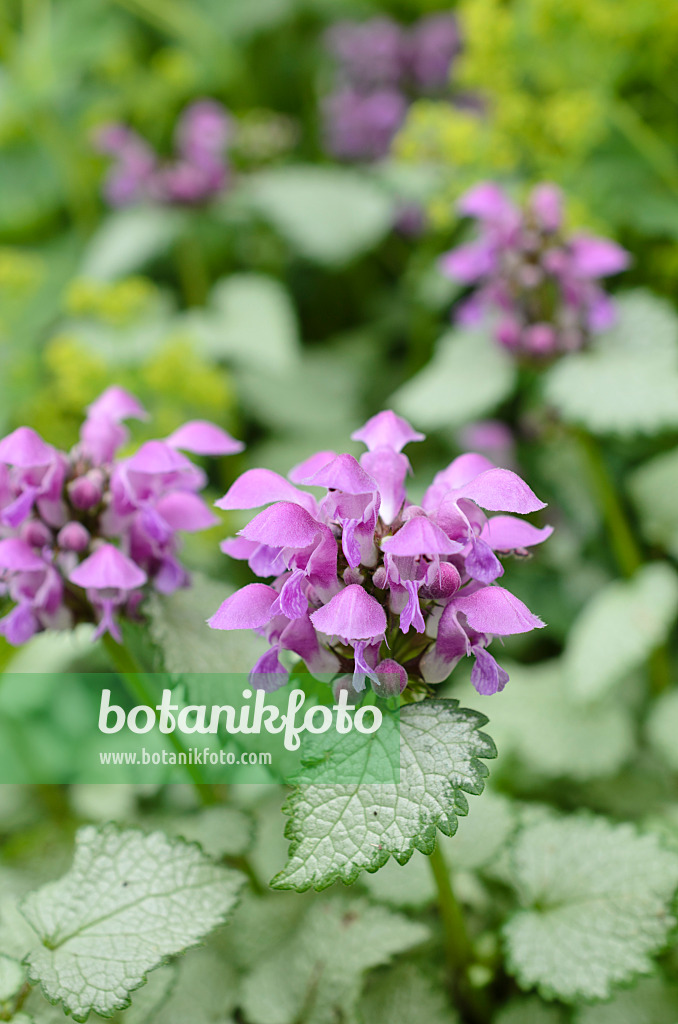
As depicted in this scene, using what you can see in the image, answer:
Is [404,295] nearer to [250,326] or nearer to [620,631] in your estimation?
[250,326]

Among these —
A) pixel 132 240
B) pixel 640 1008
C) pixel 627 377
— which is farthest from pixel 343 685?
pixel 132 240

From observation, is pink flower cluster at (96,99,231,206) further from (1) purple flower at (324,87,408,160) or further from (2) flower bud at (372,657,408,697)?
(2) flower bud at (372,657,408,697)

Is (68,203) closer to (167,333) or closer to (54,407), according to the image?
(167,333)

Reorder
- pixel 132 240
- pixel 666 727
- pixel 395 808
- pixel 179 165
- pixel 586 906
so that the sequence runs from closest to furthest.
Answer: pixel 395 808, pixel 586 906, pixel 666 727, pixel 132 240, pixel 179 165

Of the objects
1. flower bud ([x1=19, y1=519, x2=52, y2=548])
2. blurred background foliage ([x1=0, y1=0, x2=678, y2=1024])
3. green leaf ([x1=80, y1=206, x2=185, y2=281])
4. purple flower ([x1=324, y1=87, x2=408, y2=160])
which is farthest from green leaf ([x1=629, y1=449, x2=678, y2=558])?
purple flower ([x1=324, y1=87, x2=408, y2=160])

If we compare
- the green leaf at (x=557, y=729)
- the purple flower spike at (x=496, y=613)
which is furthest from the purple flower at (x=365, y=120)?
the purple flower spike at (x=496, y=613)

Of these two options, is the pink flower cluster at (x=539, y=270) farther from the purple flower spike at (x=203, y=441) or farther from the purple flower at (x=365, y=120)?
the purple flower at (x=365, y=120)

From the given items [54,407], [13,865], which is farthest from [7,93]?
[13,865]
